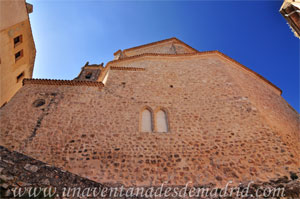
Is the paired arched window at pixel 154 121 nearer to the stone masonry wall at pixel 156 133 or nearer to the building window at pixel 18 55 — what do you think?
the stone masonry wall at pixel 156 133

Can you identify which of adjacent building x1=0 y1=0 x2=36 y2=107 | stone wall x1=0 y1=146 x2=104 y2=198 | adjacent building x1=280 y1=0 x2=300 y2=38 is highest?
adjacent building x1=0 y1=0 x2=36 y2=107

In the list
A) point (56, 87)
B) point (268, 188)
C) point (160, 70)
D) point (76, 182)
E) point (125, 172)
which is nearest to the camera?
point (76, 182)

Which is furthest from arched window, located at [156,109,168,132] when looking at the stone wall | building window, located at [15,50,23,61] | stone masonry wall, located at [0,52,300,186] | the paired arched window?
building window, located at [15,50,23,61]

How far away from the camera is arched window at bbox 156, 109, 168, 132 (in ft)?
20.9

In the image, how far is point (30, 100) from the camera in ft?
22.9

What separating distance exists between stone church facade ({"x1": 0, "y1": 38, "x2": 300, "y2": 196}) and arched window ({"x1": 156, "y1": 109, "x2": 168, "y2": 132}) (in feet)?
0.13

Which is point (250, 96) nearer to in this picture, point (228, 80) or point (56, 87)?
point (228, 80)

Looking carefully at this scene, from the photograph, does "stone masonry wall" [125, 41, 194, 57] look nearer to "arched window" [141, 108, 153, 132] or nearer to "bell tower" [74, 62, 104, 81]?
"bell tower" [74, 62, 104, 81]

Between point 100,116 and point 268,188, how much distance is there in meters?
5.56

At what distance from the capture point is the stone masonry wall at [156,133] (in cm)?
499

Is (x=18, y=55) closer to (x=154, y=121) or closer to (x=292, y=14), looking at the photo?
(x=154, y=121)

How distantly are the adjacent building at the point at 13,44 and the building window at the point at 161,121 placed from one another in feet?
30.9

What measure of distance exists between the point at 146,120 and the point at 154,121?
1.08 feet

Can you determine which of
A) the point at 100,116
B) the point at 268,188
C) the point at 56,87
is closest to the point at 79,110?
the point at 100,116
